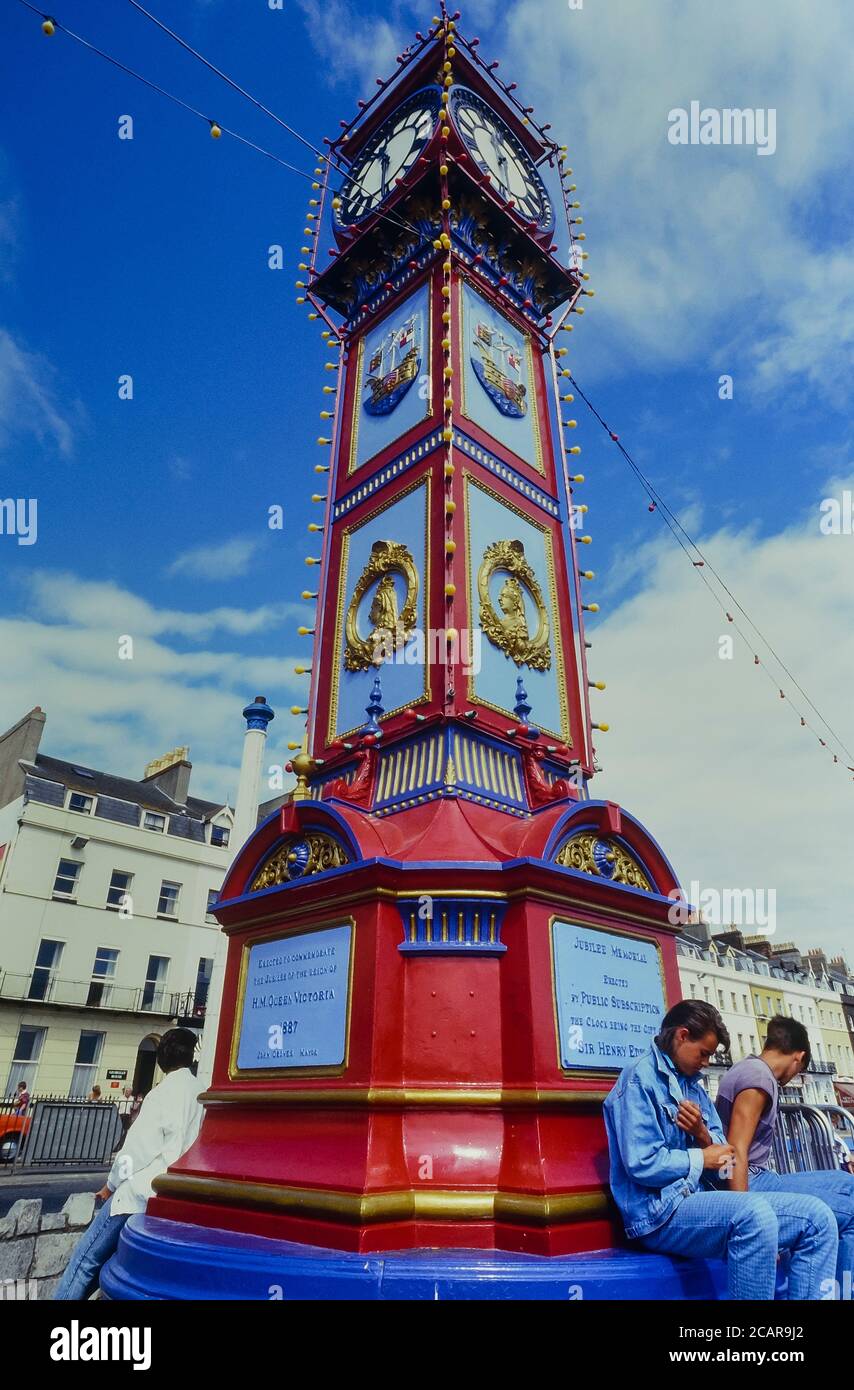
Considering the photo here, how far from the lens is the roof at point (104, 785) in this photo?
32.7 meters

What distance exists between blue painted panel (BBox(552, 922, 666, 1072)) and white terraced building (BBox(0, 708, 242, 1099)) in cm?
2398

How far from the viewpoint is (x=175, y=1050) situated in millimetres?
6234

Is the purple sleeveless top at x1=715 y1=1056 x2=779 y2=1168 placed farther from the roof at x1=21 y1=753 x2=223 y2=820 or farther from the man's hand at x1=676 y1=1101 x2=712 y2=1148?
the roof at x1=21 y1=753 x2=223 y2=820

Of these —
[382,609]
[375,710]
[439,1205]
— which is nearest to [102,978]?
[382,609]

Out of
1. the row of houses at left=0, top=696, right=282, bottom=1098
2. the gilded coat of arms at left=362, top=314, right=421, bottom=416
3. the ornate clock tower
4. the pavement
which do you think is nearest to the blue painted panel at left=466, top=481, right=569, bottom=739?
the ornate clock tower

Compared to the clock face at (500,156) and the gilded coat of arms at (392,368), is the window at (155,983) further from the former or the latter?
the clock face at (500,156)

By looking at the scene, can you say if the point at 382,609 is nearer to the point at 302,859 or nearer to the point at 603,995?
the point at 302,859

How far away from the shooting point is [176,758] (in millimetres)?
39156

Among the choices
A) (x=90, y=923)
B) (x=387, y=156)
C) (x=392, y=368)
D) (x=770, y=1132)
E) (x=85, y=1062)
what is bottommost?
(x=770, y=1132)

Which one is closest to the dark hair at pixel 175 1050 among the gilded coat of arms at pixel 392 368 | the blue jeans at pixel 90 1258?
the blue jeans at pixel 90 1258

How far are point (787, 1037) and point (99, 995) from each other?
29.5 meters

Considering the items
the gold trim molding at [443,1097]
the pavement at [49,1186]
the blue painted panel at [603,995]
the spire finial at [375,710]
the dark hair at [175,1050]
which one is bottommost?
the pavement at [49,1186]

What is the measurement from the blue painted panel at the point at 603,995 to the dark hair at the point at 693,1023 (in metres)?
1.17
